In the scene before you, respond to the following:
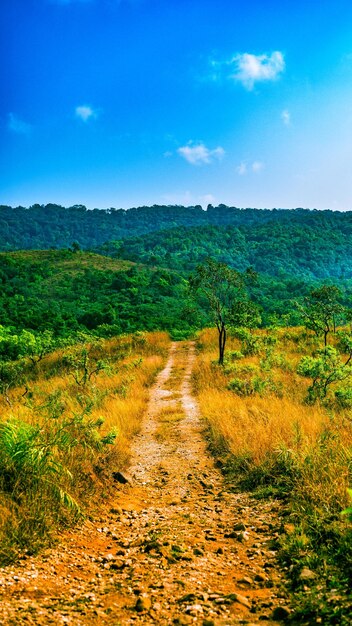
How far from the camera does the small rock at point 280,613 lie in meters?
2.82

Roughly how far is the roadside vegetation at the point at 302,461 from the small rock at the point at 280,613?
0.24ft

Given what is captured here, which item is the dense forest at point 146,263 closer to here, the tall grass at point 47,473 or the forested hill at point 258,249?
the forested hill at point 258,249

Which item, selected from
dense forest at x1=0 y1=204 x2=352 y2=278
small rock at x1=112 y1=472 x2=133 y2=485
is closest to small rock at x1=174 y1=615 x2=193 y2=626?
small rock at x1=112 y1=472 x2=133 y2=485

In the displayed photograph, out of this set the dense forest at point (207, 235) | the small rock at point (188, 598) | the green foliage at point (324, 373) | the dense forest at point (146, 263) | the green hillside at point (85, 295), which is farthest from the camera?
the dense forest at point (207, 235)

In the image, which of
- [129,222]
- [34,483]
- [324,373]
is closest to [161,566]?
[34,483]

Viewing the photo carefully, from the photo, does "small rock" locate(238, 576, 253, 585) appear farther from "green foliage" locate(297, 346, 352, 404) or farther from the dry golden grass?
"green foliage" locate(297, 346, 352, 404)

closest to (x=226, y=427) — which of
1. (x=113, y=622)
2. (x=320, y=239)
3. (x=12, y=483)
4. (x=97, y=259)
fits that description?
(x=12, y=483)

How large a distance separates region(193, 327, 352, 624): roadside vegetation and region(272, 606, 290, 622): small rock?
73mm

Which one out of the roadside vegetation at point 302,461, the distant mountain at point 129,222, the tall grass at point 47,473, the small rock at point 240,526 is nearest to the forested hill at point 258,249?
the distant mountain at point 129,222

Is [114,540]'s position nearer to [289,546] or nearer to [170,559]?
[170,559]

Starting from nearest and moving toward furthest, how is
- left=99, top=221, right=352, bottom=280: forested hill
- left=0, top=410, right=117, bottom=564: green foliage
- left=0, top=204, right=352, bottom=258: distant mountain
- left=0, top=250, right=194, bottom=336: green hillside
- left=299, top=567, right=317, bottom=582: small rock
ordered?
left=299, top=567, right=317, bottom=582: small rock
left=0, top=410, right=117, bottom=564: green foliage
left=0, top=250, right=194, bottom=336: green hillside
left=99, top=221, right=352, bottom=280: forested hill
left=0, top=204, right=352, bottom=258: distant mountain

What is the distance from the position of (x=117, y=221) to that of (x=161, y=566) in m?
165

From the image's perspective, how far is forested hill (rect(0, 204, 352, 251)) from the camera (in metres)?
115

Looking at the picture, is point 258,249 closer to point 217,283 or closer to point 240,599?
point 217,283
